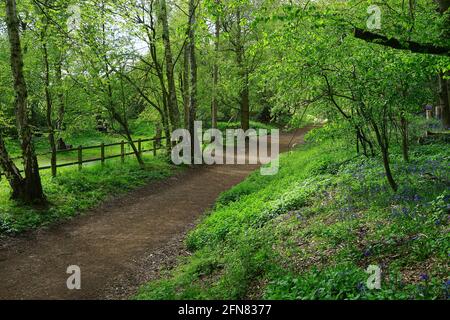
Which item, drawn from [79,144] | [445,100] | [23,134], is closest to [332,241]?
[23,134]

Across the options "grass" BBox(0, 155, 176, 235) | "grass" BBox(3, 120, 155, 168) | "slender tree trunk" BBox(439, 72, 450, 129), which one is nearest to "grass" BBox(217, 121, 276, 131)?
"grass" BBox(3, 120, 155, 168)

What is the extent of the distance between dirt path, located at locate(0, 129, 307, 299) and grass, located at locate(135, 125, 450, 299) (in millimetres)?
761

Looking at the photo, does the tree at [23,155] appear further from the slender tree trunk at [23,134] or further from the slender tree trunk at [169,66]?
the slender tree trunk at [169,66]

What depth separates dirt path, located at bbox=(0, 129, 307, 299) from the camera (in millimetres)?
7395

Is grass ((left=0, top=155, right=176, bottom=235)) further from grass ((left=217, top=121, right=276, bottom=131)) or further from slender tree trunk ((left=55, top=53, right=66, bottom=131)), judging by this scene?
grass ((left=217, top=121, right=276, bottom=131))

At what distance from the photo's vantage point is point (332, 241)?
677 cm

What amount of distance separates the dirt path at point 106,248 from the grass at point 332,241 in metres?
0.76

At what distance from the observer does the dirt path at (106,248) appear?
739cm

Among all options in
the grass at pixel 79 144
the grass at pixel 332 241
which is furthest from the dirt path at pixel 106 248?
the grass at pixel 79 144

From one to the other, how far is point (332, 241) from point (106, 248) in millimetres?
5388

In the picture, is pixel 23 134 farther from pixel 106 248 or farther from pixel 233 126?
pixel 233 126

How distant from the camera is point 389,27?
7.36 metres

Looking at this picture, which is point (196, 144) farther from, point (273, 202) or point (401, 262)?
point (401, 262)

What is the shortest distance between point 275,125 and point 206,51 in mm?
17455
